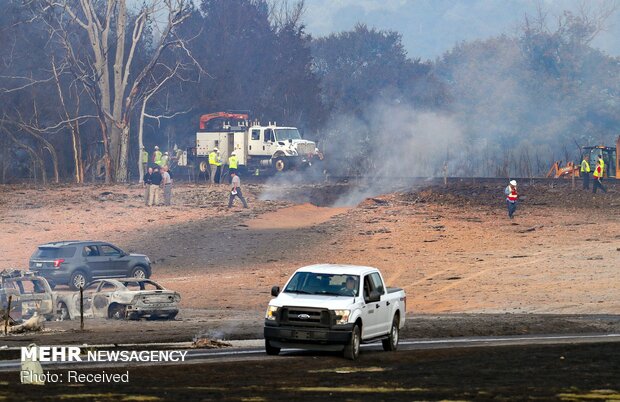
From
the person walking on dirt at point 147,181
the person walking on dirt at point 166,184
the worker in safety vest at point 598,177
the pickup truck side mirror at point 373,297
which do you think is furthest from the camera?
the person walking on dirt at point 166,184

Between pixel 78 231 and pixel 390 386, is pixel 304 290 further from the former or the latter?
pixel 78 231

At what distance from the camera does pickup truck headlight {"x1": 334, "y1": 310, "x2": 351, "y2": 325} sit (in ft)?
67.2

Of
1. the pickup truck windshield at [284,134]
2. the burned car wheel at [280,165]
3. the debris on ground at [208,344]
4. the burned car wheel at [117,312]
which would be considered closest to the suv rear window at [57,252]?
the burned car wheel at [117,312]

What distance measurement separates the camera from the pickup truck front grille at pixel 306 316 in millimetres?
20456

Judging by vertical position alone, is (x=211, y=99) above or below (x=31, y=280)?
above

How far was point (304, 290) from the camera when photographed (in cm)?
2150

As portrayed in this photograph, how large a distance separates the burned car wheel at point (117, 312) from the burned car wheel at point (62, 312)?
1079 millimetres

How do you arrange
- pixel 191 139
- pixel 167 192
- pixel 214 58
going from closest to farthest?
pixel 167 192
pixel 191 139
pixel 214 58

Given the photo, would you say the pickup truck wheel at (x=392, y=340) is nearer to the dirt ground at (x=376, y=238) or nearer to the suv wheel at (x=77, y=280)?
the dirt ground at (x=376, y=238)

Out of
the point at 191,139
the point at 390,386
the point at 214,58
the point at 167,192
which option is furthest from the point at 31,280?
the point at 214,58

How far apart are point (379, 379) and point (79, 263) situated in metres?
20.5

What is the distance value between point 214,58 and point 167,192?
140ft

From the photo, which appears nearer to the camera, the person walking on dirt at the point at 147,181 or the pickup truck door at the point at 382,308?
the pickup truck door at the point at 382,308

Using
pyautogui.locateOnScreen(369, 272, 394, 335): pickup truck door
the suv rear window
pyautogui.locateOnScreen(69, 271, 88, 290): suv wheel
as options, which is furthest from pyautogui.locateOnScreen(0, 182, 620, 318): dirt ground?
pyautogui.locateOnScreen(369, 272, 394, 335): pickup truck door
